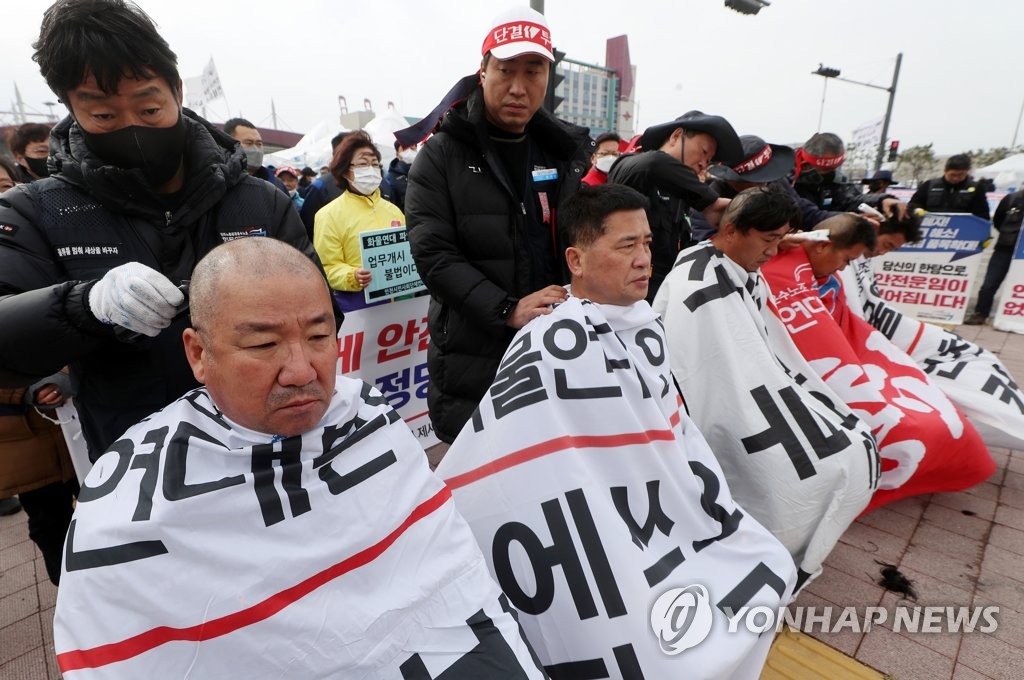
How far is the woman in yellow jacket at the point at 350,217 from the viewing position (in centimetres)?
354

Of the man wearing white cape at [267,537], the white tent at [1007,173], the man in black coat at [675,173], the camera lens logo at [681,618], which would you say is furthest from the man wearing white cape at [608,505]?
the white tent at [1007,173]

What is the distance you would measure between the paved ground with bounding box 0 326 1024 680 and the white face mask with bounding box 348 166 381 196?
9.30ft

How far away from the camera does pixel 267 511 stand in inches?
46.0

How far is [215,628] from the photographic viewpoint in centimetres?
106

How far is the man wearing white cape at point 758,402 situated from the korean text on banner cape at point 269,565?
164 cm

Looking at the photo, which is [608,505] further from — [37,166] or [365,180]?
[37,166]

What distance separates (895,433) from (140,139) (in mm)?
3555

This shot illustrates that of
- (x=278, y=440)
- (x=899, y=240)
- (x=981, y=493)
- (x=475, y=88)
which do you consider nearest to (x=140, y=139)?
(x=278, y=440)

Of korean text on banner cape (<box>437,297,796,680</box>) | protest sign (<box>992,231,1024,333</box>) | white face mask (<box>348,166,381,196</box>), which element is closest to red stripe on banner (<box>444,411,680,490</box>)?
korean text on banner cape (<box>437,297,796,680</box>)

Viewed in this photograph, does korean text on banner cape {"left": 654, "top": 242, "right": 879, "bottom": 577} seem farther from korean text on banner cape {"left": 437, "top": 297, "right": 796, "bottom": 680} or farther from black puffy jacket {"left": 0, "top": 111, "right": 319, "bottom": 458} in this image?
black puffy jacket {"left": 0, "top": 111, "right": 319, "bottom": 458}

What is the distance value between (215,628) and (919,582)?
117 inches

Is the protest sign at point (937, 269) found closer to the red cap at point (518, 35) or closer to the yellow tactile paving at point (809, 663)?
the yellow tactile paving at point (809, 663)

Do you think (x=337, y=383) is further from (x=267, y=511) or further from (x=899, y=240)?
(x=899, y=240)

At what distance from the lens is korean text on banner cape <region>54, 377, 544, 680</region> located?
40.9 inches
